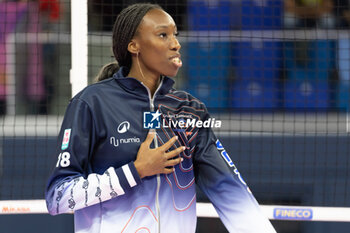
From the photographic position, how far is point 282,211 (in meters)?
4.41

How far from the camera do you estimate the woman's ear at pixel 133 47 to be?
2596 mm

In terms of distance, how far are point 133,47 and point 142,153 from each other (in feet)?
1.53

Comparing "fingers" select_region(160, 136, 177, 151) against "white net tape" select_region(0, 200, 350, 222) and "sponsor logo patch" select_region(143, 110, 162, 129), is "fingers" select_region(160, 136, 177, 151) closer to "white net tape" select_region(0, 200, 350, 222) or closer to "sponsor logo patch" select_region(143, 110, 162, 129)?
"sponsor logo patch" select_region(143, 110, 162, 129)

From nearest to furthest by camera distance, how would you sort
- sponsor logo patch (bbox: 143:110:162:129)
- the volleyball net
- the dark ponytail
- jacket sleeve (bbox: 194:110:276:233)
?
sponsor logo patch (bbox: 143:110:162:129) → jacket sleeve (bbox: 194:110:276:233) → the dark ponytail → the volleyball net

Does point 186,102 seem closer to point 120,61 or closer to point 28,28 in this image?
point 120,61

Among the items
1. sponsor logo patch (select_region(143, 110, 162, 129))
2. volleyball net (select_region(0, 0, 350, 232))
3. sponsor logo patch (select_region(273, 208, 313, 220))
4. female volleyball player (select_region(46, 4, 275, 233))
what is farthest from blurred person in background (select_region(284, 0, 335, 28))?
sponsor logo patch (select_region(143, 110, 162, 129))

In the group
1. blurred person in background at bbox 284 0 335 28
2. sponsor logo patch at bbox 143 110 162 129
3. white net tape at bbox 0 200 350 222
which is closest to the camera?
sponsor logo patch at bbox 143 110 162 129

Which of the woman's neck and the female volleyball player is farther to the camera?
the woman's neck

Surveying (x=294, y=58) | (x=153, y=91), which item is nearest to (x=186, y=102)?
(x=153, y=91)

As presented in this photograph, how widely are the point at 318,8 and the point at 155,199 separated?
5606 millimetres

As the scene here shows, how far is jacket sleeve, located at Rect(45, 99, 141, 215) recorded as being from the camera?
7.77ft

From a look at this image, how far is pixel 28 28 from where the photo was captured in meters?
7.59

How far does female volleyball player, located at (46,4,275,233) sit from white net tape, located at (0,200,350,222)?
1.67 metres

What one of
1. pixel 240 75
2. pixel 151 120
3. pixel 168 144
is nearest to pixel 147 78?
pixel 151 120
